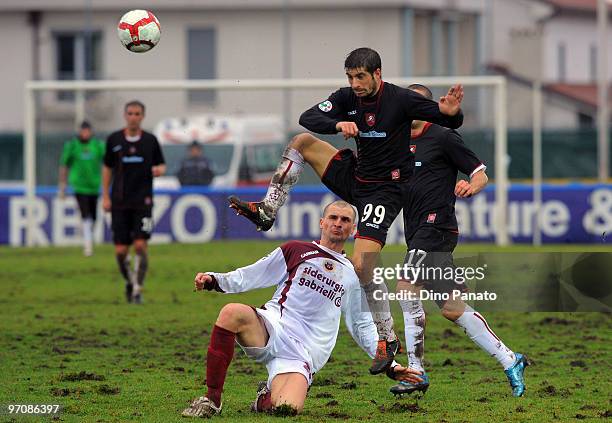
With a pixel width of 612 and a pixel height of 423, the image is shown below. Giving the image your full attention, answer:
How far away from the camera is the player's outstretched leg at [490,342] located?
9648 millimetres

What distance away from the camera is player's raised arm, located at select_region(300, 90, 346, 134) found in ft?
31.2

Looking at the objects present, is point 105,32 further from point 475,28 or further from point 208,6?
point 475,28

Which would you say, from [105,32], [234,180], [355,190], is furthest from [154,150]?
[105,32]

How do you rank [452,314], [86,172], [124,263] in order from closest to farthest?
[452,314] → [124,263] → [86,172]

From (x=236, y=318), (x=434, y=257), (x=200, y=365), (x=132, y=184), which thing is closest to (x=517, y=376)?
(x=434, y=257)

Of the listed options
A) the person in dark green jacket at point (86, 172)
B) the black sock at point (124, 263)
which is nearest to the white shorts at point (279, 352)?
the black sock at point (124, 263)

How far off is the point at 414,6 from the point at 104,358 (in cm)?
3369

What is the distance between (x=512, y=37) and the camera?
172 feet

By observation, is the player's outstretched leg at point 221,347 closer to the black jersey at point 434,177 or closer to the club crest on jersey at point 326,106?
the club crest on jersey at point 326,106

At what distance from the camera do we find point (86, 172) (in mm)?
22578

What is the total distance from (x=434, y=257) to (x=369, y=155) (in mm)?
922

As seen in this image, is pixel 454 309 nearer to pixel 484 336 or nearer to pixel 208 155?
pixel 484 336

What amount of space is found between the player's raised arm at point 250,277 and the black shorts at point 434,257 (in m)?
1.26

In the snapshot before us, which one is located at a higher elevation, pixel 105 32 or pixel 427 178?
pixel 105 32
